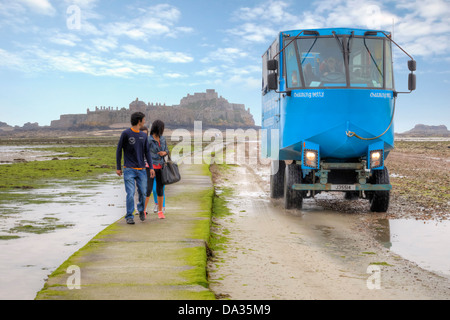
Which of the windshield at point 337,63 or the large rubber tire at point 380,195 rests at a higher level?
the windshield at point 337,63

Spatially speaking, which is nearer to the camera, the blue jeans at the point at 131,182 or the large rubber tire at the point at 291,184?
the blue jeans at the point at 131,182

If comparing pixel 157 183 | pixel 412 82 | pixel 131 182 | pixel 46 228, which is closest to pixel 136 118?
pixel 131 182

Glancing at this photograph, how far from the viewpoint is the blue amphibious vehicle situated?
1009cm

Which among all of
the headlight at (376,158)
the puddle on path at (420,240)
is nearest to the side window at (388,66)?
the headlight at (376,158)

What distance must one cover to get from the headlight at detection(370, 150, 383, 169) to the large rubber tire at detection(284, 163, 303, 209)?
1.66 m

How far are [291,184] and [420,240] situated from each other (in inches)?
133

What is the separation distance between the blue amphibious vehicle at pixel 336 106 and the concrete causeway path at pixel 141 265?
2.91m

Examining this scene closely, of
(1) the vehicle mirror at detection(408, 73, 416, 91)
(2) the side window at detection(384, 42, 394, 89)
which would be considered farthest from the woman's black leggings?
(1) the vehicle mirror at detection(408, 73, 416, 91)

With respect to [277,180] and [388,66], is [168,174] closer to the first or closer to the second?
[277,180]

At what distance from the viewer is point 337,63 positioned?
1049 centimetres

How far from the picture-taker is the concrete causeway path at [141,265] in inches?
189

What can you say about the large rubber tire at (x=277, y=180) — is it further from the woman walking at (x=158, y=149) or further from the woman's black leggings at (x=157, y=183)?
the woman walking at (x=158, y=149)

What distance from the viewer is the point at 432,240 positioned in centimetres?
826
